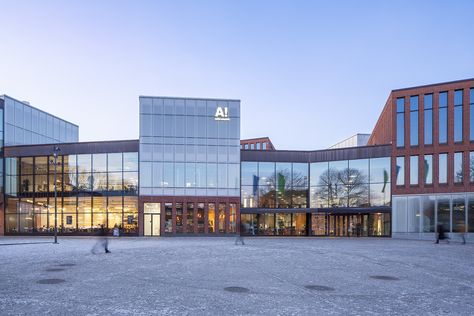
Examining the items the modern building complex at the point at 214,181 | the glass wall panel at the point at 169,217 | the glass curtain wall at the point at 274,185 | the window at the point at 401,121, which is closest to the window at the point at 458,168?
the modern building complex at the point at 214,181

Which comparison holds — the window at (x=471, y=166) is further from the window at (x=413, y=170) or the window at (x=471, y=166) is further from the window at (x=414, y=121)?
the window at (x=414, y=121)

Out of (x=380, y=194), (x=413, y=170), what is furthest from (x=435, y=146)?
(x=380, y=194)

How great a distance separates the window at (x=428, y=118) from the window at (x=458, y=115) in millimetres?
2118

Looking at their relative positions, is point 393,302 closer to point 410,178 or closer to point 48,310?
point 48,310

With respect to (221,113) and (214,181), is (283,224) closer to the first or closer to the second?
(214,181)

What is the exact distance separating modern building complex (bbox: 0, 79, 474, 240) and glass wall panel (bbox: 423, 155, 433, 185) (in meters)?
0.10

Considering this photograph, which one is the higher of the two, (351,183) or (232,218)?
(351,183)

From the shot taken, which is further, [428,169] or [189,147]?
[189,147]

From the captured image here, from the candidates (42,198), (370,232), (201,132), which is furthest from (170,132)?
(370,232)

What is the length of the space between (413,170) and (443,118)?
19.5ft

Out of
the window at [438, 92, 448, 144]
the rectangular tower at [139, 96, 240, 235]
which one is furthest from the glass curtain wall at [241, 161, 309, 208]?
the window at [438, 92, 448, 144]

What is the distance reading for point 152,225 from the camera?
4112cm

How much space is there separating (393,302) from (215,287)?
4.81 meters

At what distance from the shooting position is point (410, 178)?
39156 mm
